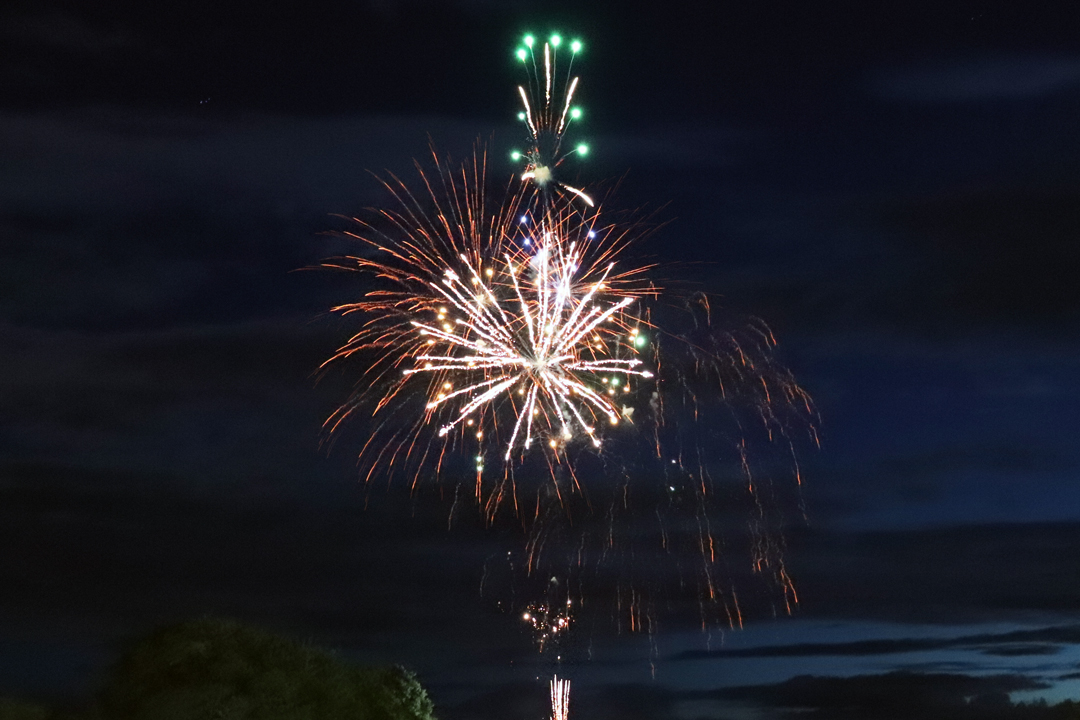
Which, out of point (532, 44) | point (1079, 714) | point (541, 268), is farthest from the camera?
point (1079, 714)

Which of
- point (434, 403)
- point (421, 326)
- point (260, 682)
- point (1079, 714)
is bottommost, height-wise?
point (1079, 714)

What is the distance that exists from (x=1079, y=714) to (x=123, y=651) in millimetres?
43533

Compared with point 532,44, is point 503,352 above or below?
below

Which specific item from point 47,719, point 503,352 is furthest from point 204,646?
point 503,352

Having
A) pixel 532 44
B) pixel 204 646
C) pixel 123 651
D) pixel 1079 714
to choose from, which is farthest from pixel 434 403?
pixel 1079 714

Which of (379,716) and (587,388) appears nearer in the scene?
(587,388)

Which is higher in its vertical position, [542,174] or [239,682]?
[542,174]

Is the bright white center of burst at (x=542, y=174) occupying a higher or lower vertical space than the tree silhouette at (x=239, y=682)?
higher

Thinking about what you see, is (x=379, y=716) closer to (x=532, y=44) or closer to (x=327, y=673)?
(x=327, y=673)

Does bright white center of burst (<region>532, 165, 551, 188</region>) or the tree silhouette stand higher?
bright white center of burst (<region>532, 165, 551, 188</region>)

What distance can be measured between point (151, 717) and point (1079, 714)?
4282 centimetres

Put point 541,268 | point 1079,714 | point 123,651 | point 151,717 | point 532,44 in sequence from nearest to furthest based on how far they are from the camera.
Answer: point 532,44
point 541,268
point 151,717
point 123,651
point 1079,714

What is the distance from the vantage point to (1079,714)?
5025 cm

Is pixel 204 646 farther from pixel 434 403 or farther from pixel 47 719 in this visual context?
pixel 434 403
